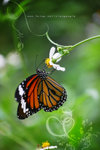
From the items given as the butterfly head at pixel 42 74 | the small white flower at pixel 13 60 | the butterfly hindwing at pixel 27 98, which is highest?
the small white flower at pixel 13 60

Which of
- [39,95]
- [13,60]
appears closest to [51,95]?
[39,95]

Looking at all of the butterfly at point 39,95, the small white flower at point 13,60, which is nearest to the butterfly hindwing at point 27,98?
the butterfly at point 39,95

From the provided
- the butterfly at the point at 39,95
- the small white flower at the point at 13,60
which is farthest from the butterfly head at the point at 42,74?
the small white flower at the point at 13,60

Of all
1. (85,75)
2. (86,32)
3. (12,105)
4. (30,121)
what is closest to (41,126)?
(30,121)

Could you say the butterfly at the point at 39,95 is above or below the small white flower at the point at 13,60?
below

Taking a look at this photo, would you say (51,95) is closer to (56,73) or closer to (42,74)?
(42,74)

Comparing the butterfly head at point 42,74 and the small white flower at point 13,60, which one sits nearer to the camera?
the butterfly head at point 42,74

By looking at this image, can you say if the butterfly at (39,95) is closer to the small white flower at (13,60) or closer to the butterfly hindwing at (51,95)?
the butterfly hindwing at (51,95)
